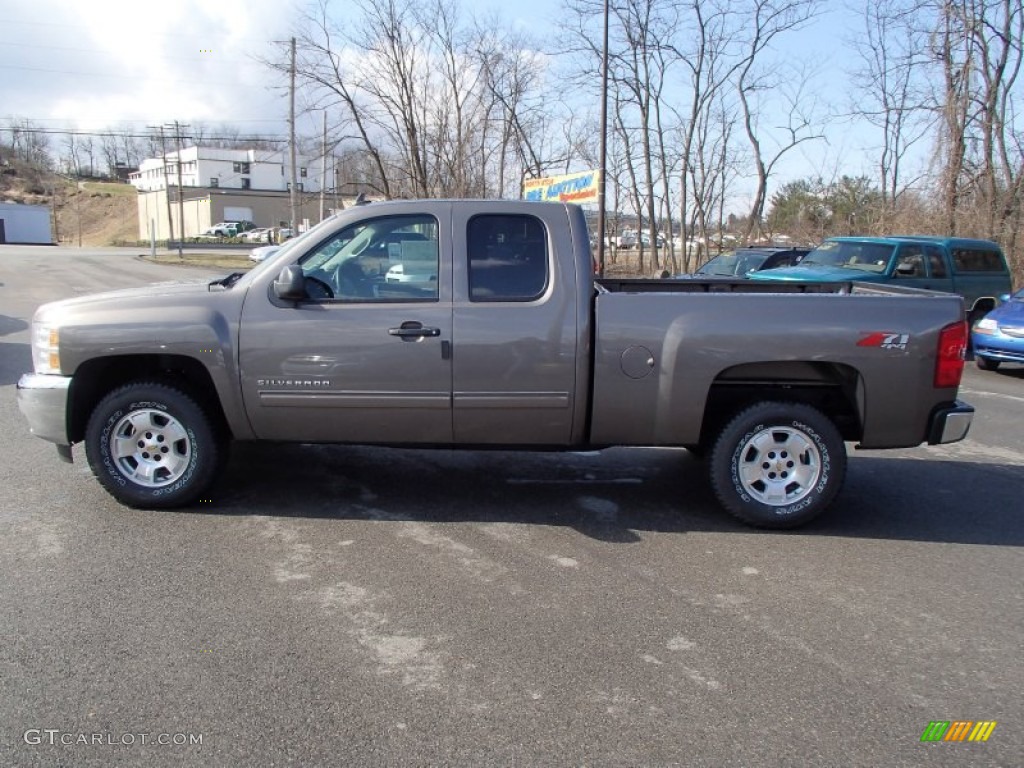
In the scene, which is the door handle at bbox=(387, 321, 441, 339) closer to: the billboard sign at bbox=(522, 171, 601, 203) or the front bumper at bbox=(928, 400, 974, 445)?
the front bumper at bbox=(928, 400, 974, 445)

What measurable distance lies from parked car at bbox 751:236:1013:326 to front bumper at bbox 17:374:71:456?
10488mm

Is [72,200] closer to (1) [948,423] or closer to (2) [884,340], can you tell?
(2) [884,340]

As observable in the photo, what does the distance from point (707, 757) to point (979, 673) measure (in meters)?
1.42

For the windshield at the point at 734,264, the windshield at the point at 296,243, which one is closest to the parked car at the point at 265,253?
the windshield at the point at 296,243

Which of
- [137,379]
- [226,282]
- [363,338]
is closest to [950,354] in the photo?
[363,338]

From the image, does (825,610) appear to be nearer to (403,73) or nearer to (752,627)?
(752,627)

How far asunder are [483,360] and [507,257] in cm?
66

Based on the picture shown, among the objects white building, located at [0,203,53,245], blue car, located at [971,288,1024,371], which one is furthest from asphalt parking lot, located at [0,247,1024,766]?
white building, located at [0,203,53,245]

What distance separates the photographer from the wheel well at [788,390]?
4855 mm

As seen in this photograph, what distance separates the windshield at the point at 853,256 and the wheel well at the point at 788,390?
28.3ft

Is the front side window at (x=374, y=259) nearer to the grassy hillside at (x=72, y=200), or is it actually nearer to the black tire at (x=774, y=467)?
the black tire at (x=774, y=467)

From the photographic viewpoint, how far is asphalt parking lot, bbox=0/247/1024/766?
284cm

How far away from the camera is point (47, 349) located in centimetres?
488

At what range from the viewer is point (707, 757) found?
275cm
